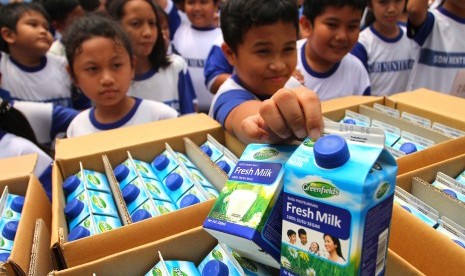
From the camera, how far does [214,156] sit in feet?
3.21

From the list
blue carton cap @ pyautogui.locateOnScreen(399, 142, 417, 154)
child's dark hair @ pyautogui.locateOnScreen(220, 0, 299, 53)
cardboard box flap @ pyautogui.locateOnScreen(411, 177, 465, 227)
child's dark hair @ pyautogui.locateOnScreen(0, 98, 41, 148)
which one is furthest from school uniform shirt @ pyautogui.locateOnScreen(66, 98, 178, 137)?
cardboard box flap @ pyautogui.locateOnScreen(411, 177, 465, 227)

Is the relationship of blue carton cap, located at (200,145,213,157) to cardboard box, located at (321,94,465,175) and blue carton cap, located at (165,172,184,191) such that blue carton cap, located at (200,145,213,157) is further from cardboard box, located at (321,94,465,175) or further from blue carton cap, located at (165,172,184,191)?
cardboard box, located at (321,94,465,175)

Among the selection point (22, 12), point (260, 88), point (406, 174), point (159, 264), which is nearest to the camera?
point (159, 264)

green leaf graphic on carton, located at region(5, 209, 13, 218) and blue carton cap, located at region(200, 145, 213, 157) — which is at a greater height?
blue carton cap, located at region(200, 145, 213, 157)

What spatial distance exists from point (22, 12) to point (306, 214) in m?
2.37

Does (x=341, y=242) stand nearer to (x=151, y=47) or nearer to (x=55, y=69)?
(x=151, y=47)

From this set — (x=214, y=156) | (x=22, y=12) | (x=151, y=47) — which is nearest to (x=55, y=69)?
(x=22, y=12)

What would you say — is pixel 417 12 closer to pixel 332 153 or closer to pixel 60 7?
pixel 332 153

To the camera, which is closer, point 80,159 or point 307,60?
point 80,159

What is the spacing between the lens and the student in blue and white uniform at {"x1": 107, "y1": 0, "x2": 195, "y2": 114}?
77.7 inches

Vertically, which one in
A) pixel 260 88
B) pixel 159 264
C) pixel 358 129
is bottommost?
pixel 159 264

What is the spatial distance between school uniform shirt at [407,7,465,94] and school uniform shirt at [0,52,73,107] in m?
1.90

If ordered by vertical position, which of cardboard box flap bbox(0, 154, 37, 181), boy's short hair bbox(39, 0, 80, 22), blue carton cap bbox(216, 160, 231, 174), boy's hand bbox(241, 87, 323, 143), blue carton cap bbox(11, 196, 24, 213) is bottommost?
blue carton cap bbox(11, 196, 24, 213)

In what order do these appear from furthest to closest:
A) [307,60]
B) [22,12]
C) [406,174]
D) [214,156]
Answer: [22,12] < [307,60] < [214,156] < [406,174]
